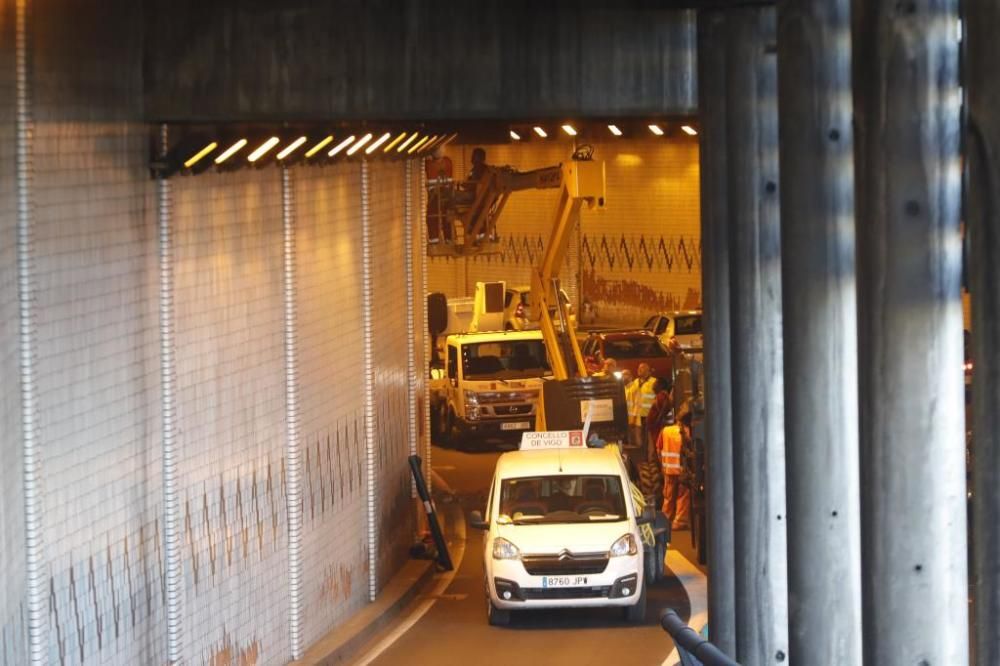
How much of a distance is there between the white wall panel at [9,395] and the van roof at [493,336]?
2262cm

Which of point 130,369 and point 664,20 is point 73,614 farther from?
point 664,20

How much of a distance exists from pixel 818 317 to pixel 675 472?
551 inches

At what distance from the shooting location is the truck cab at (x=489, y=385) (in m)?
33.0

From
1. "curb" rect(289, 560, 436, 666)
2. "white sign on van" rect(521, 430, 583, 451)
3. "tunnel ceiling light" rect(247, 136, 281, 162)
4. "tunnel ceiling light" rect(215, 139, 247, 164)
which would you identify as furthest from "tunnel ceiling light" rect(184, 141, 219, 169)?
"white sign on van" rect(521, 430, 583, 451)

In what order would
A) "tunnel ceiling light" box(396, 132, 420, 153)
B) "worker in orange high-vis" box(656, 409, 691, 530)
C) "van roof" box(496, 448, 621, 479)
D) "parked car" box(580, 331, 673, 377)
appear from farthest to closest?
"parked car" box(580, 331, 673, 377) → "worker in orange high-vis" box(656, 409, 691, 530) → "tunnel ceiling light" box(396, 132, 420, 153) → "van roof" box(496, 448, 621, 479)

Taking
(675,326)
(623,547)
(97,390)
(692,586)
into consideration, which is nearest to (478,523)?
(623,547)

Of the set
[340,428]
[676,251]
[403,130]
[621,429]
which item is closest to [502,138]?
[621,429]

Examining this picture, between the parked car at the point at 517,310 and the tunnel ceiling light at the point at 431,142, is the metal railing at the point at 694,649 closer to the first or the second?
the tunnel ceiling light at the point at 431,142

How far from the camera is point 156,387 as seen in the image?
1402cm

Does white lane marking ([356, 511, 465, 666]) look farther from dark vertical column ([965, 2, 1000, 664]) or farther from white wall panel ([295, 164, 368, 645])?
dark vertical column ([965, 2, 1000, 664])

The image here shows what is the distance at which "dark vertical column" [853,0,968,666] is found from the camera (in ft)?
28.1

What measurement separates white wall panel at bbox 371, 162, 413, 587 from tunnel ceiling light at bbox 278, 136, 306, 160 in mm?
4295

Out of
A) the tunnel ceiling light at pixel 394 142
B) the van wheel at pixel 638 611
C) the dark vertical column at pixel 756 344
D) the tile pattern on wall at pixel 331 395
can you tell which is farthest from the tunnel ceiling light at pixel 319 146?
the van wheel at pixel 638 611

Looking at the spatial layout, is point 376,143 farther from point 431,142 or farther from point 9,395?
point 9,395
